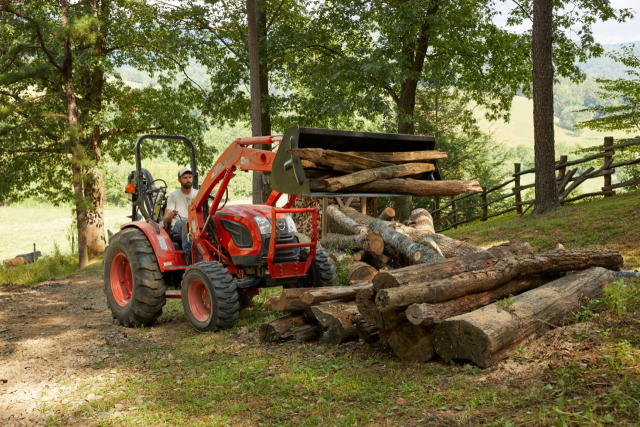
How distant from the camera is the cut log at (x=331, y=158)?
17.0 ft

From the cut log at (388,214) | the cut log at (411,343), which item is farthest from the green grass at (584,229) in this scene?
the cut log at (411,343)

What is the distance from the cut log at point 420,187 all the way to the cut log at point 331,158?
8.5 inches

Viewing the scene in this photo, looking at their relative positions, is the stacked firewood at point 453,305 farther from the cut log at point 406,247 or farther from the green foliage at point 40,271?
the green foliage at point 40,271

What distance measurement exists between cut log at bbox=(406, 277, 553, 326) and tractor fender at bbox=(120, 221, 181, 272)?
383cm

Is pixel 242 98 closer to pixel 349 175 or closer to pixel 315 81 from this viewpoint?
pixel 315 81

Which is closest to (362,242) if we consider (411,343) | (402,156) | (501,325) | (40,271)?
(402,156)

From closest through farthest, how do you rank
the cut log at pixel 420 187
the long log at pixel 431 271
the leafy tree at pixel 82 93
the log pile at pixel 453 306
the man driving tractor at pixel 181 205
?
the log pile at pixel 453 306, the long log at pixel 431 271, the cut log at pixel 420 187, the man driving tractor at pixel 181 205, the leafy tree at pixel 82 93

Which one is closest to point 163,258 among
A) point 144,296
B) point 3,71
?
point 144,296

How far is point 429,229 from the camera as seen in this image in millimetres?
12852

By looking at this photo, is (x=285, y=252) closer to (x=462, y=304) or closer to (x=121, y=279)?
(x=462, y=304)

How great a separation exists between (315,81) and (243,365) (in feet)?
40.9

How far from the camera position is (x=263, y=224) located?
7156 mm

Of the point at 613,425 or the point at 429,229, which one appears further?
the point at 429,229

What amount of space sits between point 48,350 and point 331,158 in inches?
160
